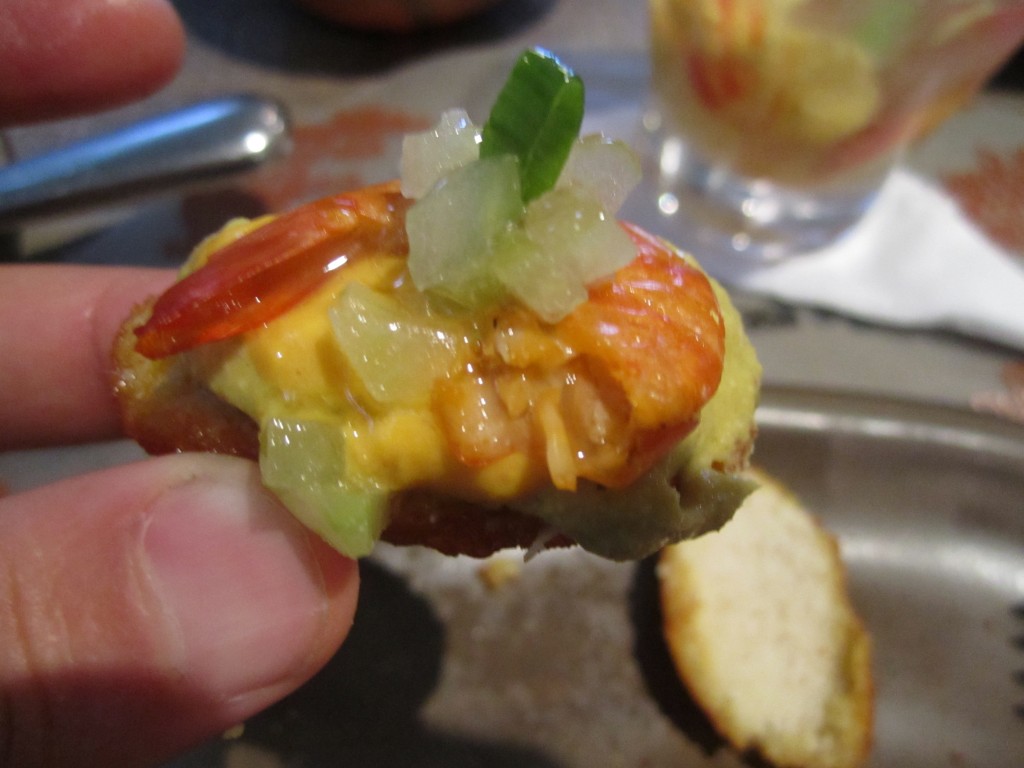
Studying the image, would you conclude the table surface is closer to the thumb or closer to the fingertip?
the fingertip

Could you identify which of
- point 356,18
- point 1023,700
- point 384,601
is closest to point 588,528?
point 384,601

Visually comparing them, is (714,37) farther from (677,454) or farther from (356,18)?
(356,18)

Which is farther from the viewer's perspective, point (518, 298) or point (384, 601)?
point (384, 601)

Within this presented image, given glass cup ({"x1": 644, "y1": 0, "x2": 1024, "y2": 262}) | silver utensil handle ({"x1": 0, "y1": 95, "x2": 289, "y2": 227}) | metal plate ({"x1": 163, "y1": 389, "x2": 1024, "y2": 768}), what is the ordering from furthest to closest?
silver utensil handle ({"x1": 0, "y1": 95, "x2": 289, "y2": 227}) → glass cup ({"x1": 644, "y1": 0, "x2": 1024, "y2": 262}) → metal plate ({"x1": 163, "y1": 389, "x2": 1024, "y2": 768})

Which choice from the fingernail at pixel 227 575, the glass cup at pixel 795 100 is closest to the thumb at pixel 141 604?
the fingernail at pixel 227 575

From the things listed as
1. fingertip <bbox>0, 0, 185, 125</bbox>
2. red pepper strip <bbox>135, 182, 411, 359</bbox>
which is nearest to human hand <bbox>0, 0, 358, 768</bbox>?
red pepper strip <bbox>135, 182, 411, 359</bbox>

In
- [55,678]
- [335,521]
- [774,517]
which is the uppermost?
[335,521]

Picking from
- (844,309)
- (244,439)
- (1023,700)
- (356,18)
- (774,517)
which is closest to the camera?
(244,439)
